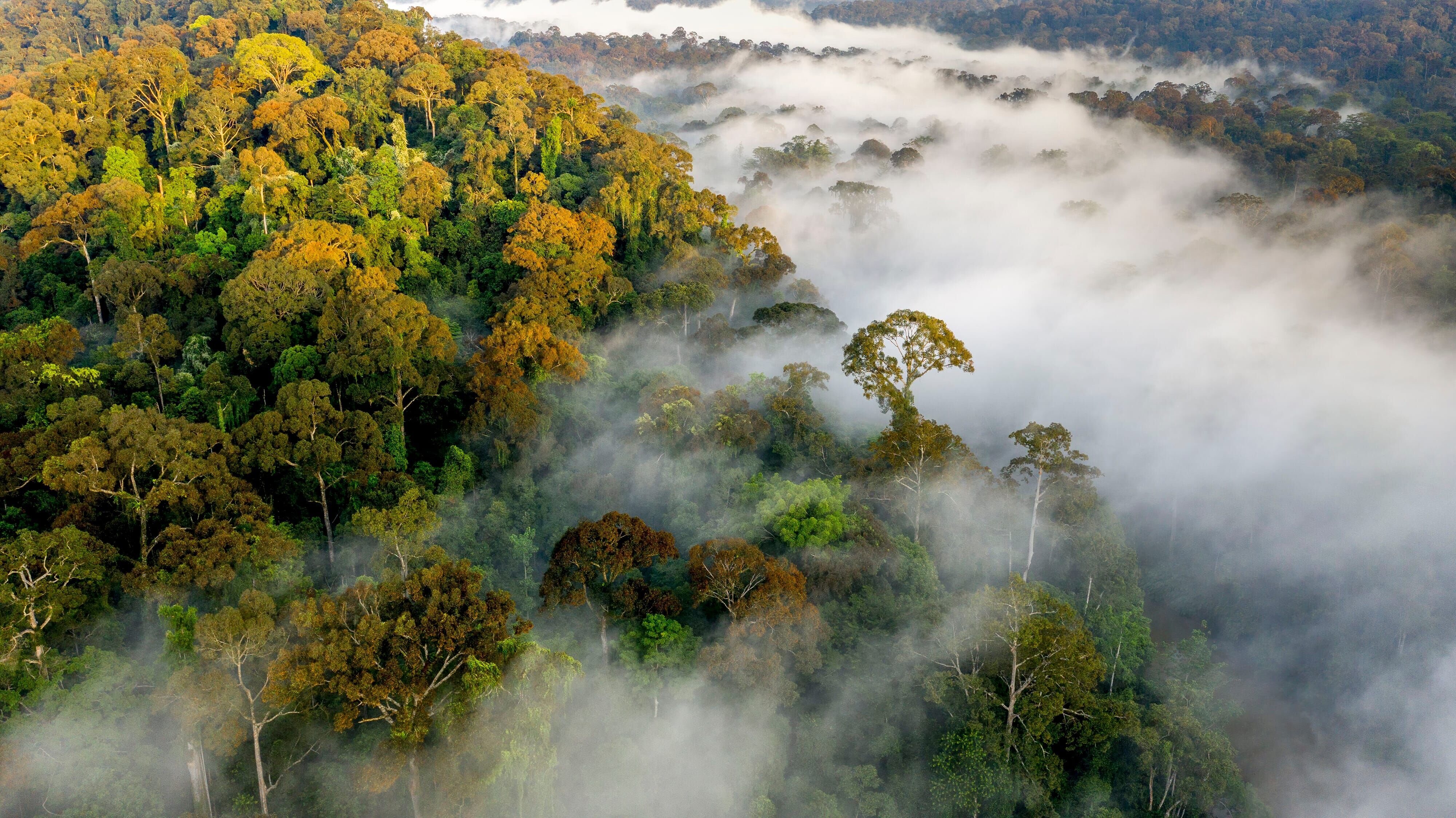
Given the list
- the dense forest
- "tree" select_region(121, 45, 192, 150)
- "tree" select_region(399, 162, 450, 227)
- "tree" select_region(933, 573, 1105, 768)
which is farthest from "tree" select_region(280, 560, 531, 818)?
the dense forest

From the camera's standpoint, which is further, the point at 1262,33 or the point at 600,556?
the point at 1262,33

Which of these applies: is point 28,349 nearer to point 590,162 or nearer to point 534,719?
point 534,719

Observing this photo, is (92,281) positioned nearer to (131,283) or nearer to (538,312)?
(131,283)

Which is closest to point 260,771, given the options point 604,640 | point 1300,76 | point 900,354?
point 604,640

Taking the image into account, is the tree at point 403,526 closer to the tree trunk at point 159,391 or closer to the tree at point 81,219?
the tree trunk at point 159,391

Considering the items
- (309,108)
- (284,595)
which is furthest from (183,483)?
(309,108)

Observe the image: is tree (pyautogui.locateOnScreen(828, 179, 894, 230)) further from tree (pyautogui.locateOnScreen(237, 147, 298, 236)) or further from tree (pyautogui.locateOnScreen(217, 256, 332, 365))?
tree (pyautogui.locateOnScreen(217, 256, 332, 365))

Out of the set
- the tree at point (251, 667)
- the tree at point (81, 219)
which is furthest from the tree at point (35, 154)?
the tree at point (251, 667)
